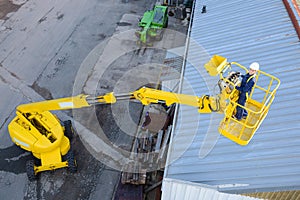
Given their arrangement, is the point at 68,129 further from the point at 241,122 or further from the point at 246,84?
the point at 246,84

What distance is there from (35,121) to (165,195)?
6723 mm

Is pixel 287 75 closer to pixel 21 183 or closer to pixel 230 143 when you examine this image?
pixel 230 143

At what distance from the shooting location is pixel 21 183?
523 inches

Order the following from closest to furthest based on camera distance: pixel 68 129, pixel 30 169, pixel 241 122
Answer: pixel 241 122 < pixel 30 169 < pixel 68 129

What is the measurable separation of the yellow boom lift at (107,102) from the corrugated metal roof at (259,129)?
0.60 meters

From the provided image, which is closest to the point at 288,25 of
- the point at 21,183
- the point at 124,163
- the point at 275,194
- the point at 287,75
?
the point at 287,75

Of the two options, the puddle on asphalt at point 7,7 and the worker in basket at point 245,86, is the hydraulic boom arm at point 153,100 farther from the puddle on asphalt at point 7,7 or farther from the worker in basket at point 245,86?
the puddle on asphalt at point 7,7

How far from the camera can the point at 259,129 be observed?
390 inches

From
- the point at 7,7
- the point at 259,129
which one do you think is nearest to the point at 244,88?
the point at 259,129

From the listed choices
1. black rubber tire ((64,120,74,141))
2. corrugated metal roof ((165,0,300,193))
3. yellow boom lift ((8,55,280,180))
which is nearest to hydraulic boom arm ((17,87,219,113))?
yellow boom lift ((8,55,280,180))

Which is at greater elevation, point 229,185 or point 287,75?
point 287,75

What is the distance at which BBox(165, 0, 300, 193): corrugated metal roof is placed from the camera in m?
8.72

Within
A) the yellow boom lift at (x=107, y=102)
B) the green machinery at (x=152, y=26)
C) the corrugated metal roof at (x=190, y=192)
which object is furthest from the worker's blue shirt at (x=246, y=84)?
the green machinery at (x=152, y=26)

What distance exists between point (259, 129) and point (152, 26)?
12.9 m
